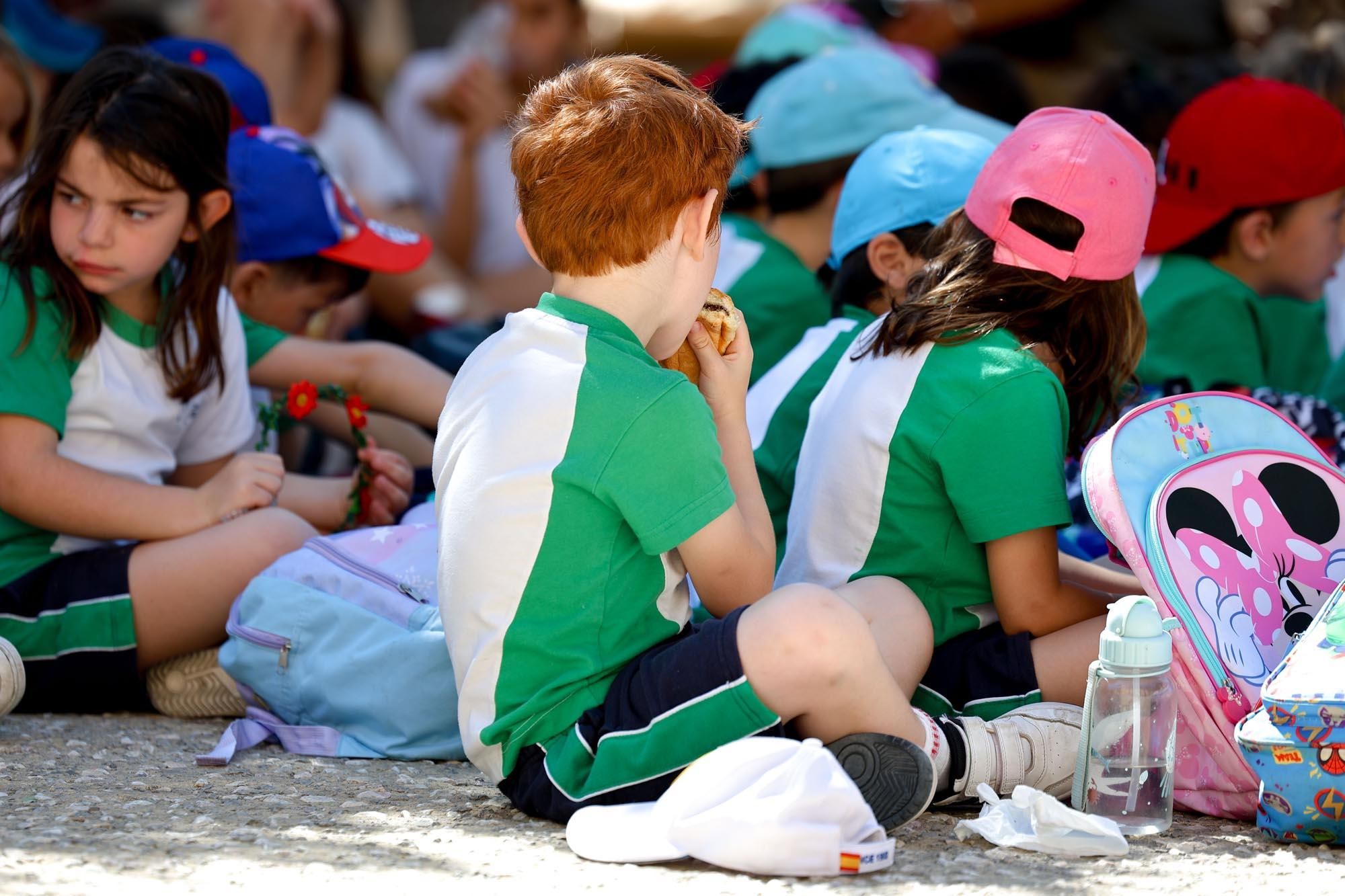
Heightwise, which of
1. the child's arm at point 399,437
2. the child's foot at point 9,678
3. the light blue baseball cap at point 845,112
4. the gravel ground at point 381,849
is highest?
the light blue baseball cap at point 845,112

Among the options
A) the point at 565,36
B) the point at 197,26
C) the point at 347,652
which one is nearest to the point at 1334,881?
the point at 347,652

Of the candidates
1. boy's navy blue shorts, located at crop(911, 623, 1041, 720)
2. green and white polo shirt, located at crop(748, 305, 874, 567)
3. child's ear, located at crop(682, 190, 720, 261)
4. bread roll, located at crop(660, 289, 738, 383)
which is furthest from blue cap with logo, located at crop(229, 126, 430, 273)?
boy's navy blue shorts, located at crop(911, 623, 1041, 720)

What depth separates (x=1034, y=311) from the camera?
2.59m

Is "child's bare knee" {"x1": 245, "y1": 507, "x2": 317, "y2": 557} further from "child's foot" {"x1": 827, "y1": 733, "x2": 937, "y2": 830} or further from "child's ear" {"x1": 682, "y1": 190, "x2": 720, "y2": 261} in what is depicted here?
"child's foot" {"x1": 827, "y1": 733, "x2": 937, "y2": 830}

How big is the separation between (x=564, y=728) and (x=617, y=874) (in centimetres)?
26

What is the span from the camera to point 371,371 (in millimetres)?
3463

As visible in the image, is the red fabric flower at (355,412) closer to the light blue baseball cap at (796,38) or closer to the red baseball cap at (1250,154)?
the red baseball cap at (1250,154)

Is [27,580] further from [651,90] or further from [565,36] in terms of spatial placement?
[565,36]

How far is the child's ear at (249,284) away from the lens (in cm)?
→ 366

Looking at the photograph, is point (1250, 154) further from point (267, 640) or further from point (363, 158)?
point (363, 158)

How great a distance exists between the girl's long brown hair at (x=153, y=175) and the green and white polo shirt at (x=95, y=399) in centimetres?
2

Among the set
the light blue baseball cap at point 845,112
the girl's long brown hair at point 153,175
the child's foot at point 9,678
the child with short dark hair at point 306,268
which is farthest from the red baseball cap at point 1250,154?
the child's foot at point 9,678

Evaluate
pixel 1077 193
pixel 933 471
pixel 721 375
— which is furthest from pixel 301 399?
pixel 1077 193

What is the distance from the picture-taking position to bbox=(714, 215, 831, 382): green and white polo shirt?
3.82 meters
